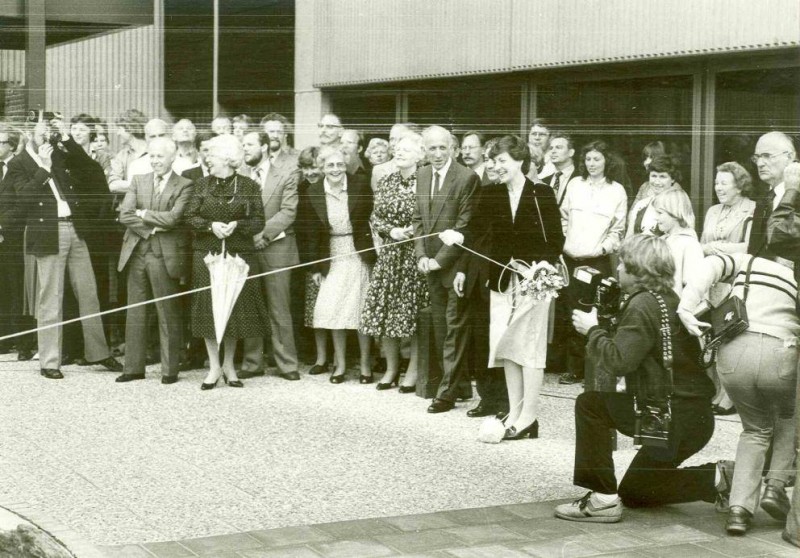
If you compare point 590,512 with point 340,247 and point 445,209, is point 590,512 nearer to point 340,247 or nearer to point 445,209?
point 445,209

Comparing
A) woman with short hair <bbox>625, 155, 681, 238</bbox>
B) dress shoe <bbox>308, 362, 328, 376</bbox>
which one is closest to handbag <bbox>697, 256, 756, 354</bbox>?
woman with short hair <bbox>625, 155, 681, 238</bbox>

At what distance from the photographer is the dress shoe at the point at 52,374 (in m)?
8.67

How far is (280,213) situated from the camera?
8.57 meters

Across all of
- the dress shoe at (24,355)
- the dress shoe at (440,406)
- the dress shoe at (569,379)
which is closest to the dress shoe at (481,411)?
the dress shoe at (440,406)

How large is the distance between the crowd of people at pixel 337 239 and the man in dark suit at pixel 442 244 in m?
0.01

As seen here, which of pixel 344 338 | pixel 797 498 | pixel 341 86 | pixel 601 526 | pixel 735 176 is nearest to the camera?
pixel 797 498

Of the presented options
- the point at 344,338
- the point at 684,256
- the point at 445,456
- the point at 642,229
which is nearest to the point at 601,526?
the point at 445,456

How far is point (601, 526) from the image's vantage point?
15.9ft

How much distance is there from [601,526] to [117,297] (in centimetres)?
543

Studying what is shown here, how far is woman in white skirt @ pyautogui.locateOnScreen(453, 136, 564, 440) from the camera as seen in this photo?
6512 millimetres

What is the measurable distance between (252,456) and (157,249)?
2.81 metres

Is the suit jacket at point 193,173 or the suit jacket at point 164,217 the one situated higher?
the suit jacket at point 193,173

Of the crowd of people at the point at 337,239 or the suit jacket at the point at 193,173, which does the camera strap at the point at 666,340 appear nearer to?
the crowd of people at the point at 337,239

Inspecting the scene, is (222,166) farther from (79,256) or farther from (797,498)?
(797,498)
